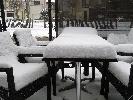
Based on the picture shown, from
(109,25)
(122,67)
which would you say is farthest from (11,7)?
(122,67)

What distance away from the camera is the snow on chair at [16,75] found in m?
2.90

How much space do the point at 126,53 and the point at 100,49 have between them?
50.1 inches

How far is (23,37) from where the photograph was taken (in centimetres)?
487

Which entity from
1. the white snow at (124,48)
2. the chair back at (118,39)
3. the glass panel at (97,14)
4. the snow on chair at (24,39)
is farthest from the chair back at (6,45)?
the glass panel at (97,14)

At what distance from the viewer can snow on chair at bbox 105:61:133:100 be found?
9.36 ft

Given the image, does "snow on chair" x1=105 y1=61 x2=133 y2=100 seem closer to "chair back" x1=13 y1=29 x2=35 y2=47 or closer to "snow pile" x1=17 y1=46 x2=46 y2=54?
"snow pile" x1=17 y1=46 x2=46 y2=54

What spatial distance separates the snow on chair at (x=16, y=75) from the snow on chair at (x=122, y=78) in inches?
38.8

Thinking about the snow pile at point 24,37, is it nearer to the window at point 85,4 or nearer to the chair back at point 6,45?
the chair back at point 6,45

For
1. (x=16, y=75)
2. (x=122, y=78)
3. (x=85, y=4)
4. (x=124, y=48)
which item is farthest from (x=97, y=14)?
(x=16, y=75)

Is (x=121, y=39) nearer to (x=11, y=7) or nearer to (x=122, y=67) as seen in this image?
(x=122, y=67)

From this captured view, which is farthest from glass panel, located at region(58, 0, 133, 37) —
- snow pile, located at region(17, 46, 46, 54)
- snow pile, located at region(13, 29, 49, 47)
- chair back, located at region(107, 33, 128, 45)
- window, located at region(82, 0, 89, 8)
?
snow pile, located at region(17, 46, 46, 54)

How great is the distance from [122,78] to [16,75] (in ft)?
4.42

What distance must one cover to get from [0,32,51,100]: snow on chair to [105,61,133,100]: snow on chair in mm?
986

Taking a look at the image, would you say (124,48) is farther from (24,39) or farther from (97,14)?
(97,14)
